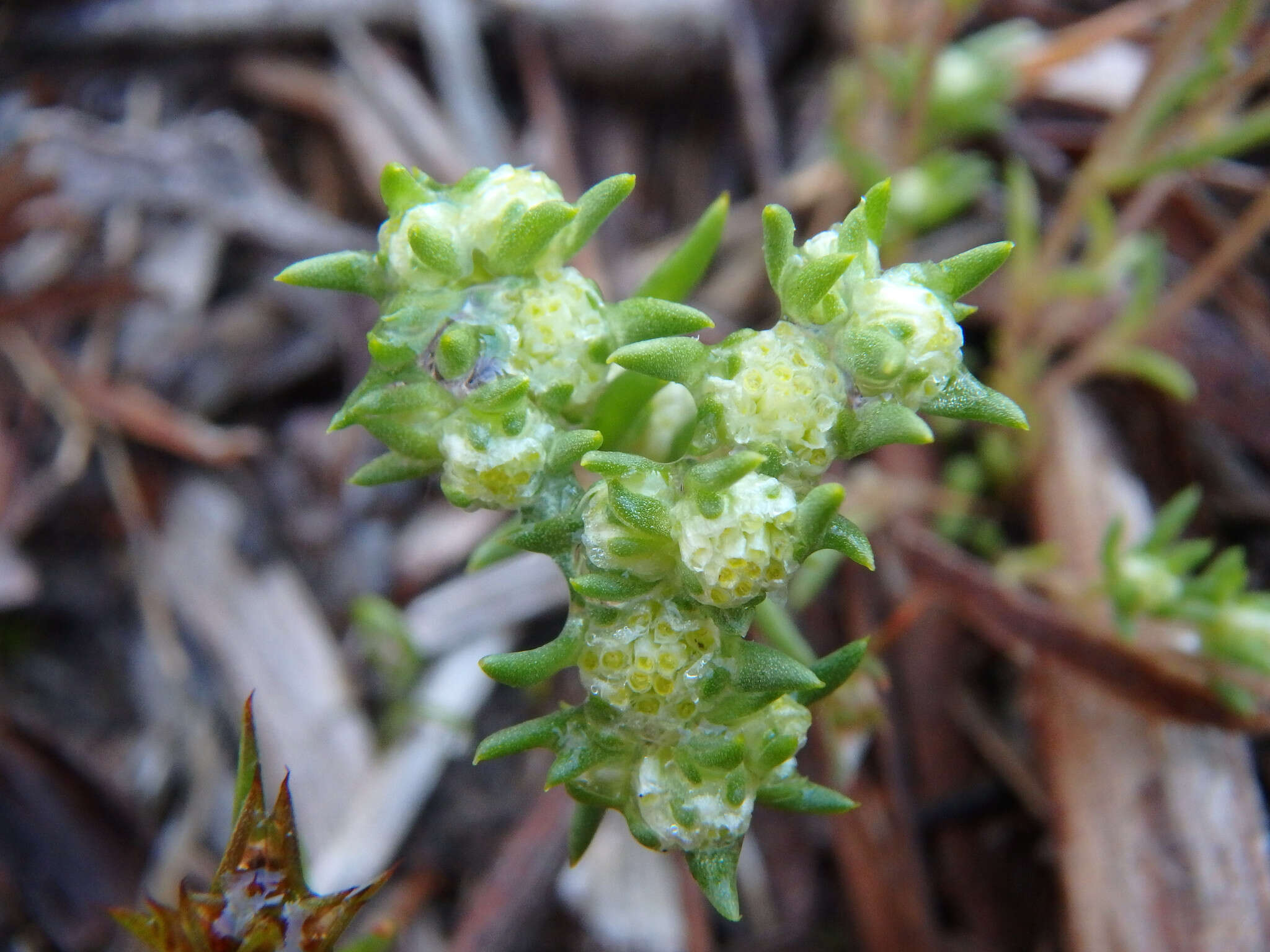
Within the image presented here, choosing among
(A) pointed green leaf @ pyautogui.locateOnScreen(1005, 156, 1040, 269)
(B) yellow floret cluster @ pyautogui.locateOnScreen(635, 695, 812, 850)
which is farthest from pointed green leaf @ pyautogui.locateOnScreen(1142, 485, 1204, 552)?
(B) yellow floret cluster @ pyautogui.locateOnScreen(635, 695, 812, 850)

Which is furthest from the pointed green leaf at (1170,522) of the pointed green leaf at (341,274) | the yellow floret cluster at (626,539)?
the pointed green leaf at (341,274)

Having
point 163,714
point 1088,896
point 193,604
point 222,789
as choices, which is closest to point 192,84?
point 193,604

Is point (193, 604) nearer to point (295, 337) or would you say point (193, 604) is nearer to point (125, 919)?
point (295, 337)

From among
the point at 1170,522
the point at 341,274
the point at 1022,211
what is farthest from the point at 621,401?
the point at 1022,211

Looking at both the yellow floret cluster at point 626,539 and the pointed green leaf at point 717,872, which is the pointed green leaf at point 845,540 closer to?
the yellow floret cluster at point 626,539

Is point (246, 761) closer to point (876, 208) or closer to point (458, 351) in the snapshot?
point (458, 351)

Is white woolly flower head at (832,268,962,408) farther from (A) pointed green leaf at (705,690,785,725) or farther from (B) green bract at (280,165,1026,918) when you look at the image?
(A) pointed green leaf at (705,690,785,725)
